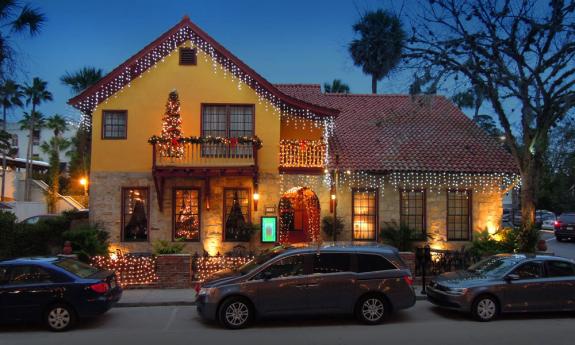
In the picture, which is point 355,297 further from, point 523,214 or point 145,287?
point 523,214

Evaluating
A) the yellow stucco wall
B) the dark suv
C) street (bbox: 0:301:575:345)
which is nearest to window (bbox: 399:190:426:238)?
the yellow stucco wall

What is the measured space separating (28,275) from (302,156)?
32.3 feet

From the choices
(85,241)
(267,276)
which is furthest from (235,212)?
(267,276)

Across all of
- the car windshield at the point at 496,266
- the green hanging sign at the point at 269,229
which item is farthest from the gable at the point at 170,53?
the car windshield at the point at 496,266

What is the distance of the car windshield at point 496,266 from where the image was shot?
36.3ft

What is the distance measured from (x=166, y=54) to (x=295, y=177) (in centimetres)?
610

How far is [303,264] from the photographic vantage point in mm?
10273

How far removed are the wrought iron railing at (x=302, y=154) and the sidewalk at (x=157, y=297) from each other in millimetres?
5739

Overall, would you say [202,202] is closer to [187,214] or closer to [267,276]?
[187,214]

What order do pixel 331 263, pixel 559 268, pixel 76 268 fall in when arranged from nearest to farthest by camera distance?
pixel 331 263, pixel 76 268, pixel 559 268

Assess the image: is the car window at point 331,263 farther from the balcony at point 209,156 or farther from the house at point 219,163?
the balcony at point 209,156

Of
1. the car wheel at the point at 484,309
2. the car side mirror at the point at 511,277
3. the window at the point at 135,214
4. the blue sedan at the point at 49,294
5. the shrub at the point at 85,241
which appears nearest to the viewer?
the blue sedan at the point at 49,294

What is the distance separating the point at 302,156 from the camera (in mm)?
17719

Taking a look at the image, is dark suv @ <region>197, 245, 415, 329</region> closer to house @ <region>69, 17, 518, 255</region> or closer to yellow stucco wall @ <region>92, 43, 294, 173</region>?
house @ <region>69, 17, 518, 255</region>
